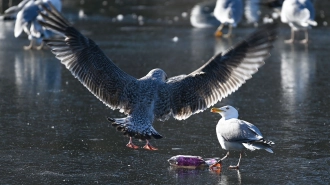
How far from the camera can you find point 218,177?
6.80 metres

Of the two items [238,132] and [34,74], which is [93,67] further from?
[34,74]

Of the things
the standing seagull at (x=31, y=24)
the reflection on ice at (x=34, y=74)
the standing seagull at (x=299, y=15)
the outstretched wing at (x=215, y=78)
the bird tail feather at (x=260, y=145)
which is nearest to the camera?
the bird tail feather at (x=260, y=145)

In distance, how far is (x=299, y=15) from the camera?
56.8 ft

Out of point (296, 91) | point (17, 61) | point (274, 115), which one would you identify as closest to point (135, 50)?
point (17, 61)

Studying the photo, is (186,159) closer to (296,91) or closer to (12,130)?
(12,130)

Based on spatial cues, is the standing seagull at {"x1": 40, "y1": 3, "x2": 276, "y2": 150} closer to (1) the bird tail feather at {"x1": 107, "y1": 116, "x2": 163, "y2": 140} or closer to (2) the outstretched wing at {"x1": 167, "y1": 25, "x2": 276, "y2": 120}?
(2) the outstretched wing at {"x1": 167, "y1": 25, "x2": 276, "y2": 120}

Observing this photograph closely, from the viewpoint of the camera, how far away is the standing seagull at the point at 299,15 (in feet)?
56.4

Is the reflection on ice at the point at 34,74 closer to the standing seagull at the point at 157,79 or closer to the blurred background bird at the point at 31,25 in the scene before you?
the blurred background bird at the point at 31,25

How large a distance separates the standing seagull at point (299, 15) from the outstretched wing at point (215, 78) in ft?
32.1

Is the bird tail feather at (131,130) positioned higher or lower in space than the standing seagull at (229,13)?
lower

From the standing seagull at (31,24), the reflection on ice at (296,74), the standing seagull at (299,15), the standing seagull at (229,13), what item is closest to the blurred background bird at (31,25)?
the standing seagull at (31,24)

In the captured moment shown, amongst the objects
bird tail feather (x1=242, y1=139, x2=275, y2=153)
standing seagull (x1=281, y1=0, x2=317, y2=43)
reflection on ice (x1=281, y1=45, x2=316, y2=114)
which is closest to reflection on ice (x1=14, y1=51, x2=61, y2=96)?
reflection on ice (x1=281, y1=45, x2=316, y2=114)

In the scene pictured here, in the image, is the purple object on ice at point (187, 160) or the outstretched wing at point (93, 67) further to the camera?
the outstretched wing at point (93, 67)

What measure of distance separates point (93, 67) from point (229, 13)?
11.1 meters
